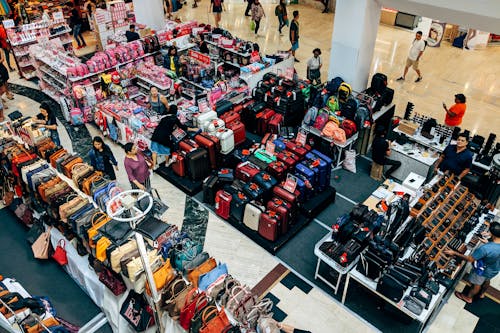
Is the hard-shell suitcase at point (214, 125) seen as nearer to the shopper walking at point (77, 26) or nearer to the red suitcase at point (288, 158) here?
the red suitcase at point (288, 158)

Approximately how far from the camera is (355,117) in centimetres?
913

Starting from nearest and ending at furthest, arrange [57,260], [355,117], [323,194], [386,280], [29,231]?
1. [386,280]
2. [57,260]
3. [29,231]
4. [323,194]
5. [355,117]

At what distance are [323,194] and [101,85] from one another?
631cm

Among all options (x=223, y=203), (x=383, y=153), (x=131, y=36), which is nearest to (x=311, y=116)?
(x=383, y=153)

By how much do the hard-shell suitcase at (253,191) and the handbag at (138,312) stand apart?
291 cm

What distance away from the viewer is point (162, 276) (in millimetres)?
4742

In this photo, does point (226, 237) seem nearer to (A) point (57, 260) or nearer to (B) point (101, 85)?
(A) point (57, 260)

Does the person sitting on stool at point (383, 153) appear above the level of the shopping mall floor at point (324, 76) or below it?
above

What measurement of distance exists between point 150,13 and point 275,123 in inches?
266

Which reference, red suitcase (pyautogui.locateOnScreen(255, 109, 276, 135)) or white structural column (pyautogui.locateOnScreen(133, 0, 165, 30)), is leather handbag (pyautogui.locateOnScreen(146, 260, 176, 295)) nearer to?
red suitcase (pyautogui.locateOnScreen(255, 109, 276, 135))

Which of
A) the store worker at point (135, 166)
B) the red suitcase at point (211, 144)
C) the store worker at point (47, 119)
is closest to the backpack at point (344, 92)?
the red suitcase at point (211, 144)

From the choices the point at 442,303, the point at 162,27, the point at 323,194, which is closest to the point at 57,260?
the point at 323,194

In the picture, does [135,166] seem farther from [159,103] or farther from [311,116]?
[311,116]

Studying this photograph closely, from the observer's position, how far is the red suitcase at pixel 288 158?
809cm
